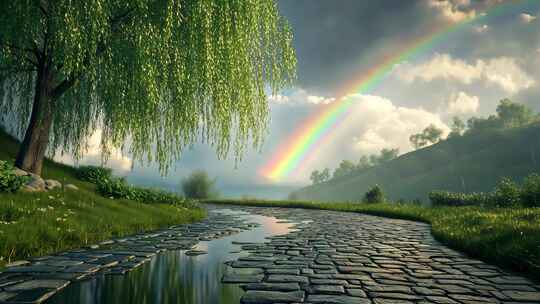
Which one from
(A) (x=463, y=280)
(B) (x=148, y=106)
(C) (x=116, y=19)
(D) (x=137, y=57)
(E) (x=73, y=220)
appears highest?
(C) (x=116, y=19)

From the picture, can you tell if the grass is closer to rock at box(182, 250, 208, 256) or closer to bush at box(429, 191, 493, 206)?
rock at box(182, 250, 208, 256)

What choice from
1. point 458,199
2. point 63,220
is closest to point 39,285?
point 63,220

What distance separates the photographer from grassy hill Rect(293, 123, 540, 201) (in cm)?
8294

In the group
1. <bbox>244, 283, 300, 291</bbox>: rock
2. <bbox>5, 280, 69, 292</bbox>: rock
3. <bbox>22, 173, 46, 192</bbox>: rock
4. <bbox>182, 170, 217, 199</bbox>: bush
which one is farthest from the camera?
<bbox>182, 170, 217, 199</bbox>: bush

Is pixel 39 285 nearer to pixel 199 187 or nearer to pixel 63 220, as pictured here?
pixel 63 220

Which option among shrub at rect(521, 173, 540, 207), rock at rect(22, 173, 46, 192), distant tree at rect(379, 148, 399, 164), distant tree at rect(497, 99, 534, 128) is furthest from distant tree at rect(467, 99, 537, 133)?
rock at rect(22, 173, 46, 192)

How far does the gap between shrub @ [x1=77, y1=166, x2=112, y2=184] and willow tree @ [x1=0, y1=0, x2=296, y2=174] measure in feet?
19.6

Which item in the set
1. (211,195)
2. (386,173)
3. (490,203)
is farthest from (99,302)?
(386,173)

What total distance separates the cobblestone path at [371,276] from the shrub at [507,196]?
10.4 meters

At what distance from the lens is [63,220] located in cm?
630

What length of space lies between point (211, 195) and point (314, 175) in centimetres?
14034

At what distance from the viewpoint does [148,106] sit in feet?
24.1

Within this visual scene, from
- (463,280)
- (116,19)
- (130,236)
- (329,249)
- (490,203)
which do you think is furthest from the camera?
(490,203)

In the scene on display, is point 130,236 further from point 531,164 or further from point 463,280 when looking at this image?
point 531,164
